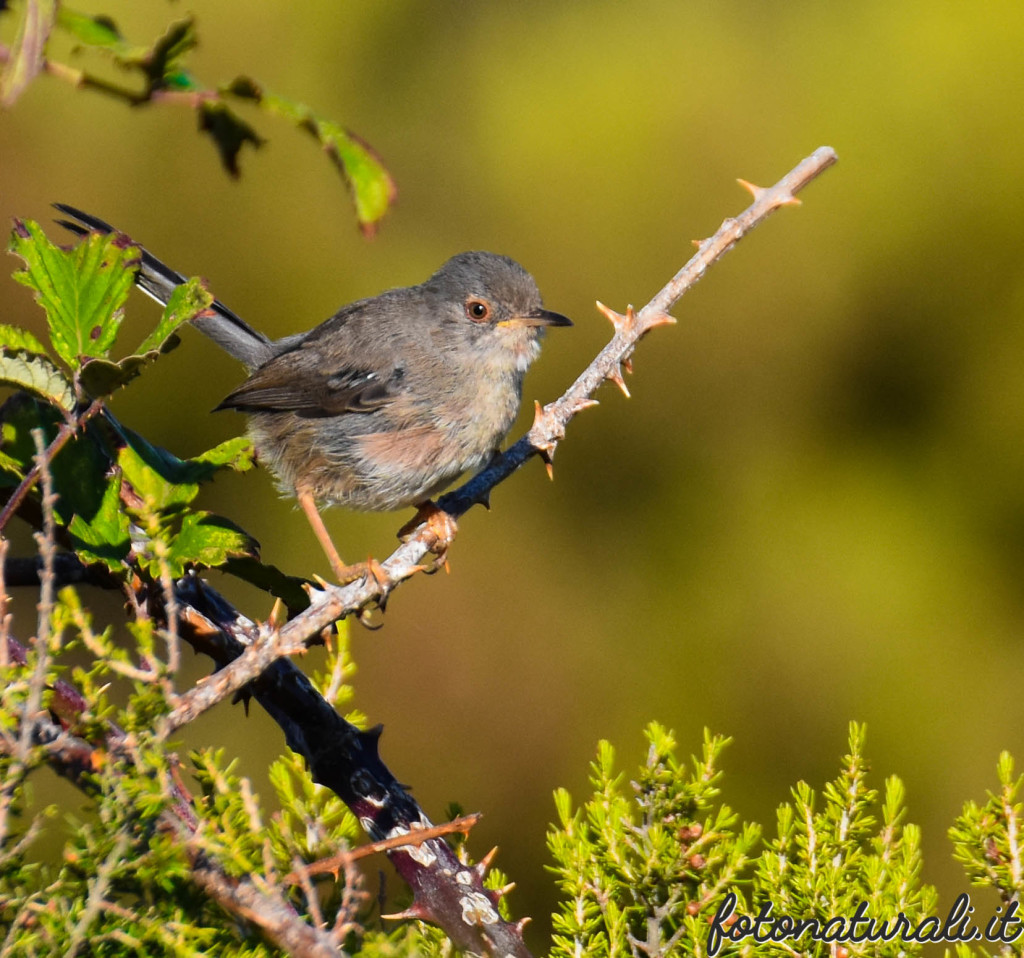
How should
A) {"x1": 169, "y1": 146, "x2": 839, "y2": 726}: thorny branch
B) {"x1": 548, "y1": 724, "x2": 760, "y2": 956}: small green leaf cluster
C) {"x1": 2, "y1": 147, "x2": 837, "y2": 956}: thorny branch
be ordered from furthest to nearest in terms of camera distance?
{"x1": 548, "y1": 724, "x2": 760, "y2": 956}: small green leaf cluster < {"x1": 2, "y1": 147, "x2": 837, "y2": 956}: thorny branch < {"x1": 169, "y1": 146, "x2": 839, "y2": 726}: thorny branch

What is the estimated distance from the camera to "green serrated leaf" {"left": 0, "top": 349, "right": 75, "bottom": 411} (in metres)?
1.59

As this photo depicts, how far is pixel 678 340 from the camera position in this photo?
5016 millimetres

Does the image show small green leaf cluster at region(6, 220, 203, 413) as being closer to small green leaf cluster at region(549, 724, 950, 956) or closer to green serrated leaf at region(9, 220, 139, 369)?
green serrated leaf at region(9, 220, 139, 369)

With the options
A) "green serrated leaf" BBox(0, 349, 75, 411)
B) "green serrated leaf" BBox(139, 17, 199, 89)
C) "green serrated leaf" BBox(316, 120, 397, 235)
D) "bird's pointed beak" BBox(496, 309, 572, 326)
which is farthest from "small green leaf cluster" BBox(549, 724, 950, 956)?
"bird's pointed beak" BBox(496, 309, 572, 326)

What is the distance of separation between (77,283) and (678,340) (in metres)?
3.66

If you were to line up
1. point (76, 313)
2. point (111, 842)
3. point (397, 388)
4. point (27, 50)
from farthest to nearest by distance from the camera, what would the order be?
1. point (397, 388)
2. point (76, 313)
3. point (111, 842)
4. point (27, 50)

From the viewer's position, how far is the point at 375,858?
179 inches

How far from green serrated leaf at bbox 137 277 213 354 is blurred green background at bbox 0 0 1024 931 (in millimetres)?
3262

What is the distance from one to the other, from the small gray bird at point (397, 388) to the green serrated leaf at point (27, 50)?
2.46 meters

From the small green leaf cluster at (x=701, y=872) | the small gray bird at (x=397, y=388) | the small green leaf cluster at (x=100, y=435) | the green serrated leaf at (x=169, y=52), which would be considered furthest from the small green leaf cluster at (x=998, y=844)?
the small gray bird at (x=397, y=388)

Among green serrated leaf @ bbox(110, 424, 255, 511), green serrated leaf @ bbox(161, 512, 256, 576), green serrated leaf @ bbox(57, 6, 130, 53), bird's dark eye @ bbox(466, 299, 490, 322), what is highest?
bird's dark eye @ bbox(466, 299, 490, 322)

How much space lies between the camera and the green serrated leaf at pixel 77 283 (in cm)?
164

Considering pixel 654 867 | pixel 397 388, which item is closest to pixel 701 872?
pixel 654 867

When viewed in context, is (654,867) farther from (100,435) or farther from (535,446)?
(100,435)
